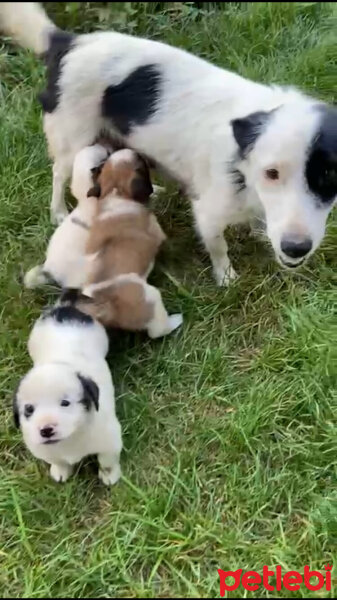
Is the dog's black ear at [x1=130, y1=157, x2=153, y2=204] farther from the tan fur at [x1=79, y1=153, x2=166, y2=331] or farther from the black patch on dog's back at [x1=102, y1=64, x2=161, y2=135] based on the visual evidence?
the black patch on dog's back at [x1=102, y1=64, x2=161, y2=135]

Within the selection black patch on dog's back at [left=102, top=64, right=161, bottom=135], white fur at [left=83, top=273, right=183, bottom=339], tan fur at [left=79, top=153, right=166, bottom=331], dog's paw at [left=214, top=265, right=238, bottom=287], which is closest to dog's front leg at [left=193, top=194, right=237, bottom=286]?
dog's paw at [left=214, top=265, right=238, bottom=287]

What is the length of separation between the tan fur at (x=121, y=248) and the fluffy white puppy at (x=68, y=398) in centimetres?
11

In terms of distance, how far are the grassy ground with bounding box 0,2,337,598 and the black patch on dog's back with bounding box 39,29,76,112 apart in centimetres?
34

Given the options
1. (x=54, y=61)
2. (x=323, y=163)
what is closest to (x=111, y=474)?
(x=323, y=163)

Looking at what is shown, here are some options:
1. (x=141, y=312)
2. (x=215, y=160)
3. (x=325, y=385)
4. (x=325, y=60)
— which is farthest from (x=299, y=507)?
(x=325, y=60)

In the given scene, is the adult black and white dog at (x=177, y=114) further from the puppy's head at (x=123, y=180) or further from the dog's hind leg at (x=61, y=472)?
the dog's hind leg at (x=61, y=472)

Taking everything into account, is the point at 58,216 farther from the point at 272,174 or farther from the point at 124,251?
the point at 272,174

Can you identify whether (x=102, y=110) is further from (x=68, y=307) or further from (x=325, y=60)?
(x=325, y=60)

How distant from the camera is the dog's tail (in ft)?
11.2

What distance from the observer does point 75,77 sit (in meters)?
3.23

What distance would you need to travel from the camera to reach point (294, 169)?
2.63m

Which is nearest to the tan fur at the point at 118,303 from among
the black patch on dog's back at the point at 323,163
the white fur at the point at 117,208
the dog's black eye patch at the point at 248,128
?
the white fur at the point at 117,208

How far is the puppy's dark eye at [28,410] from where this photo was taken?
7.86 ft

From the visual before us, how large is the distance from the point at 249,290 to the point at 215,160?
55cm
